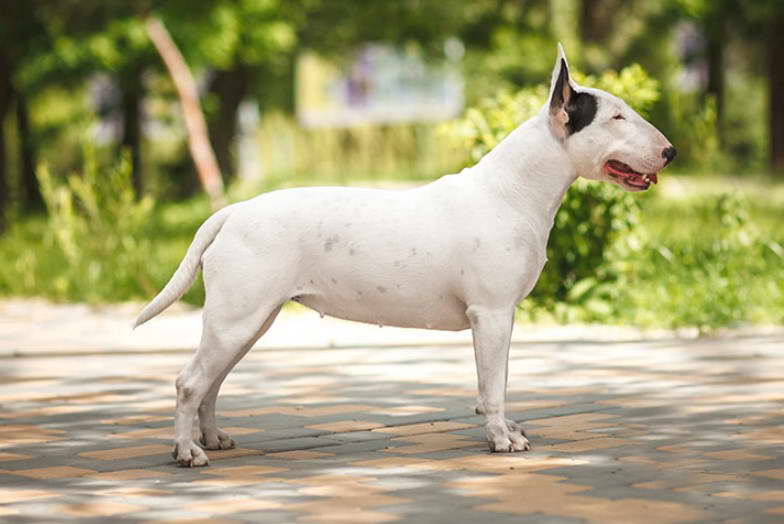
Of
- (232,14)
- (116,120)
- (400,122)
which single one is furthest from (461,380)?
(400,122)

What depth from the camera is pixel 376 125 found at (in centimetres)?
4819

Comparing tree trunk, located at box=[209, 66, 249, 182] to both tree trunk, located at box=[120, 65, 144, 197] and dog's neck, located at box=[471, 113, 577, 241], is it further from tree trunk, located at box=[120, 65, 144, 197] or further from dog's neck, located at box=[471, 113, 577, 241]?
dog's neck, located at box=[471, 113, 577, 241]

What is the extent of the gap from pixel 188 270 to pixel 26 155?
97.0 feet

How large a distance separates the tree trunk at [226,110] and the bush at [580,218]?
60.3ft

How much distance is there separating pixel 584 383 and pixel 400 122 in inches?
1513

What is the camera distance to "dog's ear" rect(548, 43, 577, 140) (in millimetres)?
7246

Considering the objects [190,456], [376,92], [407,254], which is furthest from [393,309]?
[376,92]

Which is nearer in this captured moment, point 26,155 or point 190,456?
point 190,456

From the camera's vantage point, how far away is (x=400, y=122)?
157 ft

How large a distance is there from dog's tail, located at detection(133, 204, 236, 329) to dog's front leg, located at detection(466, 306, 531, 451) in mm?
1239

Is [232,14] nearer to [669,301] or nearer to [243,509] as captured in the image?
[669,301]

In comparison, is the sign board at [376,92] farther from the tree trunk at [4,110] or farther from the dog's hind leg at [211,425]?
the dog's hind leg at [211,425]

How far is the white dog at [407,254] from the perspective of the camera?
715 centimetres

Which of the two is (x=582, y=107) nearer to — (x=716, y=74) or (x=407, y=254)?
(x=407, y=254)
